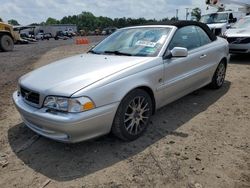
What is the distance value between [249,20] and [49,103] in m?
9.63

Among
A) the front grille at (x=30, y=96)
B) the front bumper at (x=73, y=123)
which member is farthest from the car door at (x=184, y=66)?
the front grille at (x=30, y=96)

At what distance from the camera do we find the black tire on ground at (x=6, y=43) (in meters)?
17.2

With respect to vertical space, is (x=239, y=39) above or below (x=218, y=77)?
above

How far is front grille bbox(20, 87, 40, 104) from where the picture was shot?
3.36 meters

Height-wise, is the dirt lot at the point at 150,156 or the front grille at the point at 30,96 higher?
the front grille at the point at 30,96

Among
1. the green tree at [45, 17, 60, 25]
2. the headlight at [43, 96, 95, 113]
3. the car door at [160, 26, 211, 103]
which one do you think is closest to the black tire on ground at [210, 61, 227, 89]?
the car door at [160, 26, 211, 103]

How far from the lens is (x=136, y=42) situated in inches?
172

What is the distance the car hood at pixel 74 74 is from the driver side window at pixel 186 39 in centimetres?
74

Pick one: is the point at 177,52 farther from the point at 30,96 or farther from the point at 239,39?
the point at 239,39

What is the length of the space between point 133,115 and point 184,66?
1.38 m

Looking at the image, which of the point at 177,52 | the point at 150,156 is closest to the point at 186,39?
the point at 177,52

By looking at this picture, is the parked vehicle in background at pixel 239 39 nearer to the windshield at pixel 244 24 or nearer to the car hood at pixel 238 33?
the car hood at pixel 238 33

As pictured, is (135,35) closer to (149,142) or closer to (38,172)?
(149,142)

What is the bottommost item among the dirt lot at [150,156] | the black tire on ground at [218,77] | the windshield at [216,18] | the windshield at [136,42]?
the dirt lot at [150,156]
